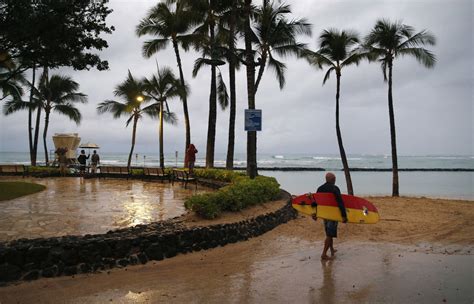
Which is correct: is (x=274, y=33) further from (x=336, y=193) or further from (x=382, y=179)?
(x=382, y=179)

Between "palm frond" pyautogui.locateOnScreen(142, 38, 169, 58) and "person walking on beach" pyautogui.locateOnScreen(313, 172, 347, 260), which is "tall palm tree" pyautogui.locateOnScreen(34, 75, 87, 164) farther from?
"person walking on beach" pyautogui.locateOnScreen(313, 172, 347, 260)

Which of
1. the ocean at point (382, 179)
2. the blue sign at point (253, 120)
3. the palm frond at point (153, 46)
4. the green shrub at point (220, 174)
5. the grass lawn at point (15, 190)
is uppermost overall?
the palm frond at point (153, 46)

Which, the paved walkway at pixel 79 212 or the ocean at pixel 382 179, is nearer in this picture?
the paved walkway at pixel 79 212

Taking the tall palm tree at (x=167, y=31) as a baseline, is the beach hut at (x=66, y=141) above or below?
below

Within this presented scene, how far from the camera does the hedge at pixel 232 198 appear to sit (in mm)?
→ 8352

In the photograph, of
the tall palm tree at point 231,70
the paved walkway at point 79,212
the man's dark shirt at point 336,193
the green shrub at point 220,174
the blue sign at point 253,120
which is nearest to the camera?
the man's dark shirt at point 336,193

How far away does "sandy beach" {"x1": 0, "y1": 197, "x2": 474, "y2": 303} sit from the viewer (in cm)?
512

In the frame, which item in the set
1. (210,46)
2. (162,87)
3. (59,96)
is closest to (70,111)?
(59,96)

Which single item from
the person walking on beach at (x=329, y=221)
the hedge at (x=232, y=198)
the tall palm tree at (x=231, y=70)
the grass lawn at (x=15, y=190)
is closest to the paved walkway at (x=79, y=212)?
the grass lawn at (x=15, y=190)

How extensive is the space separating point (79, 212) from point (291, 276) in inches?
234

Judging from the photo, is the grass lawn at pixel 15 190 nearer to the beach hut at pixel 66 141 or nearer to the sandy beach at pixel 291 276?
the sandy beach at pixel 291 276

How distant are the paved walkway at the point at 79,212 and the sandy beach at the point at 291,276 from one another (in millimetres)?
1935

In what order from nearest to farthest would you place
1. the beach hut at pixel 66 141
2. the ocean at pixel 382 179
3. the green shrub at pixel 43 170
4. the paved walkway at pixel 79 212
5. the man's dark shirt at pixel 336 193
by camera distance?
the man's dark shirt at pixel 336 193 < the paved walkway at pixel 79 212 < the green shrub at pixel 43 170 < the ocean at pixel 382 179 < the beach hut at pixel 66 141

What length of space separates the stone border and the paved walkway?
43.1 inches
